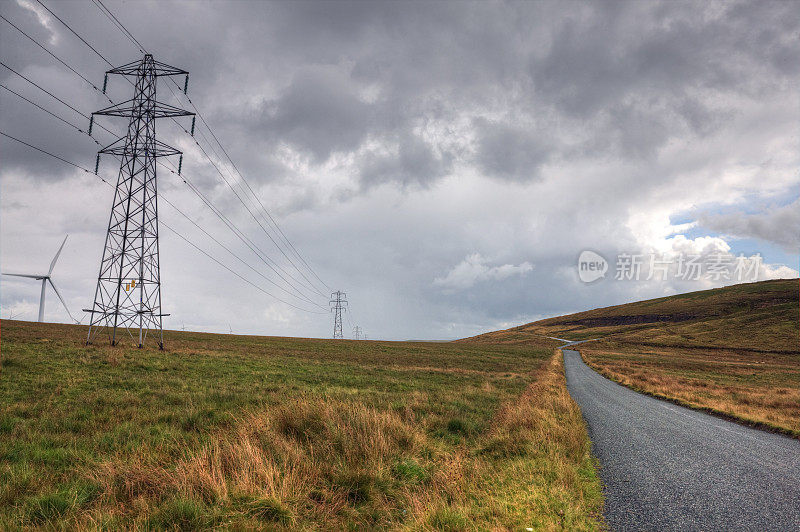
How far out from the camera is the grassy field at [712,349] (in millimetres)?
24270

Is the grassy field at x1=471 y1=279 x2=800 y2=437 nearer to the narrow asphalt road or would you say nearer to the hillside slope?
the hillside slope

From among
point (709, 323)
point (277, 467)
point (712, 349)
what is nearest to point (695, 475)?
point (277, 467)

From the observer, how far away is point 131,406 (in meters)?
12.0

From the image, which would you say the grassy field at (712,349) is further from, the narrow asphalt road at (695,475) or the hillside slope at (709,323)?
the narrow asphalt road at (695,475)

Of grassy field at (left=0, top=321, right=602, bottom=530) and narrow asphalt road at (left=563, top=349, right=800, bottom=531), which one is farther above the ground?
grassy field at (left=0, top=321, right=602, bottom=530)

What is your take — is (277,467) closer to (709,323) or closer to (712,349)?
(712,349)

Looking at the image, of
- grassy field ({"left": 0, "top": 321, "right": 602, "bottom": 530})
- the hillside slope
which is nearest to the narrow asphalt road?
grassy field ({"left": 0, "top": 321, "right": 602, "bottom": 530})

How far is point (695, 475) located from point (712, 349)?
115060 mm

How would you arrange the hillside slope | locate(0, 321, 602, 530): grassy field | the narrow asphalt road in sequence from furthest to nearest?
the hillside slope
the narrow asphalt road
locate(0, 321, 602, 530): grassy field

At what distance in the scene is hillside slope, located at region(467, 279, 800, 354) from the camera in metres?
102

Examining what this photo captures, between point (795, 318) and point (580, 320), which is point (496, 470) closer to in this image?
point (795, 318)

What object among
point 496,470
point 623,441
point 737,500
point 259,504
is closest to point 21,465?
point 259,504

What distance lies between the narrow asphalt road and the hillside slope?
4152 inches

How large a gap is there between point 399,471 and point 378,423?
172 centimetres
